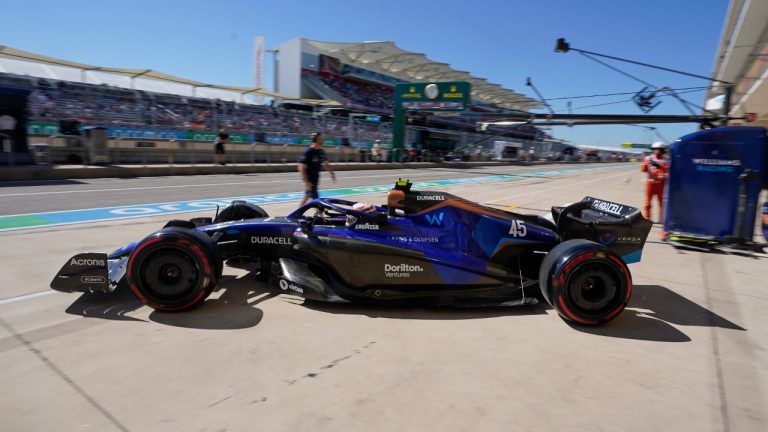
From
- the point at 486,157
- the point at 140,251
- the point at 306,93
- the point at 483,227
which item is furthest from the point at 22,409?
the point at 306,93

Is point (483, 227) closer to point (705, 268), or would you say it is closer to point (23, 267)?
point (705, 268)

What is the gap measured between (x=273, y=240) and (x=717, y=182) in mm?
6924

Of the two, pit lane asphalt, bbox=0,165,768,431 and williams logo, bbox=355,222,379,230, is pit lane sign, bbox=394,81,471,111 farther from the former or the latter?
pit lane asphalt, bbox=0,165,768,431

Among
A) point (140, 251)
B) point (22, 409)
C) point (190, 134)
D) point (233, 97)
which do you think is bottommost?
point (22, 409)

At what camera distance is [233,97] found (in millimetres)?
45750

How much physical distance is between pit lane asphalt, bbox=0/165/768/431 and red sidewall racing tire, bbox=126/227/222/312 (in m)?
0.16

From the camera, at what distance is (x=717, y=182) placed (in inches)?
275

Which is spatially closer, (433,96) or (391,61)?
(433,96)

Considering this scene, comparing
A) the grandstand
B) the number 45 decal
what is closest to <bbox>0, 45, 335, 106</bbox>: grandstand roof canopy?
the grandstand

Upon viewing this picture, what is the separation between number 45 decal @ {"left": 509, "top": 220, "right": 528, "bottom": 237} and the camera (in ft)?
14.1

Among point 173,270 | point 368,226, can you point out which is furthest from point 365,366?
point 173,270

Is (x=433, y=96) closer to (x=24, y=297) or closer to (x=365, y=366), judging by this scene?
(x=24, y=297)

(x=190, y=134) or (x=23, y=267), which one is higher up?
(x=190, y=134)

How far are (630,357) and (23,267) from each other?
609cm
